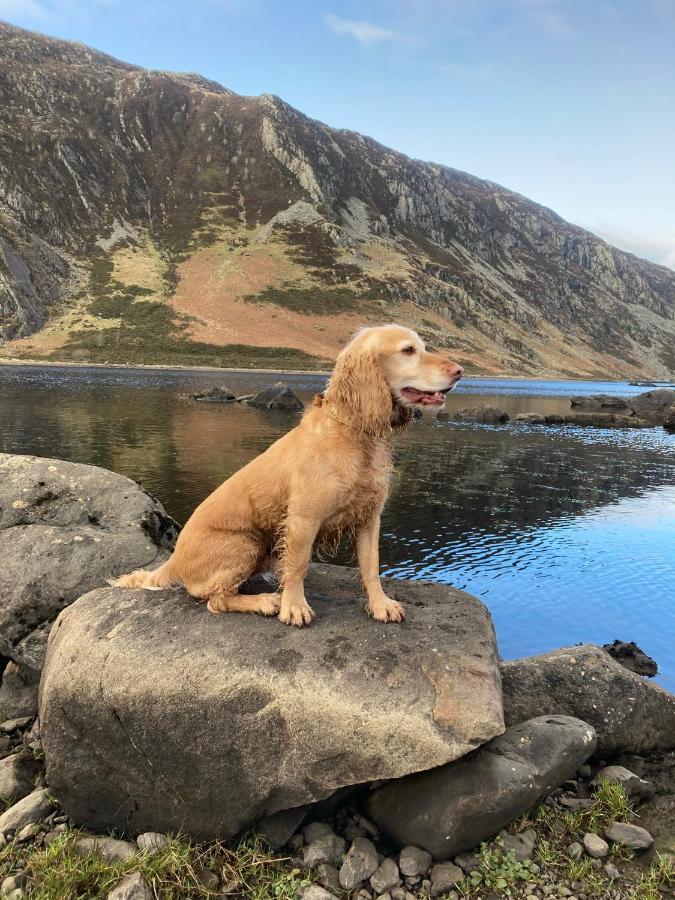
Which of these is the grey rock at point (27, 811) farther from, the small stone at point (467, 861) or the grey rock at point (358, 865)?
the small stone at point (467, 861)

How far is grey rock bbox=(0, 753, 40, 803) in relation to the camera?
5164mm

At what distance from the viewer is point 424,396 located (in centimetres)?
528

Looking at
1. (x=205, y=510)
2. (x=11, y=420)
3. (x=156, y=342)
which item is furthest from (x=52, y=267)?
(x=205, y=510)

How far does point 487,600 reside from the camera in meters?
12.8

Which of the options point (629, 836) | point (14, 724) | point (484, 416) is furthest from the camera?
point (484, 416)

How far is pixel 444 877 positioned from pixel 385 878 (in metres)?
0.45

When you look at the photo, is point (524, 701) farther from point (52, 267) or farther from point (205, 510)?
point (52, 267)

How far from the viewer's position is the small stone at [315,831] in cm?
463

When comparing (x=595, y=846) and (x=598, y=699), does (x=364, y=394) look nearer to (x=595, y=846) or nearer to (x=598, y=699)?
(x=595, y=846)

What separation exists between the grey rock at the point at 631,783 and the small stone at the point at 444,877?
1874 mm

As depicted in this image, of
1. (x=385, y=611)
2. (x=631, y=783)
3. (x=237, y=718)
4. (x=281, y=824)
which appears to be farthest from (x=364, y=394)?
(x=631, y=783)

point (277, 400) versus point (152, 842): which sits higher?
point (152, 842)

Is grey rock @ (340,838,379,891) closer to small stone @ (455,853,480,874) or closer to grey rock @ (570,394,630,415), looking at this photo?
small stone @ (455,853,480,874)

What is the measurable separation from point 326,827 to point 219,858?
0.91 m
